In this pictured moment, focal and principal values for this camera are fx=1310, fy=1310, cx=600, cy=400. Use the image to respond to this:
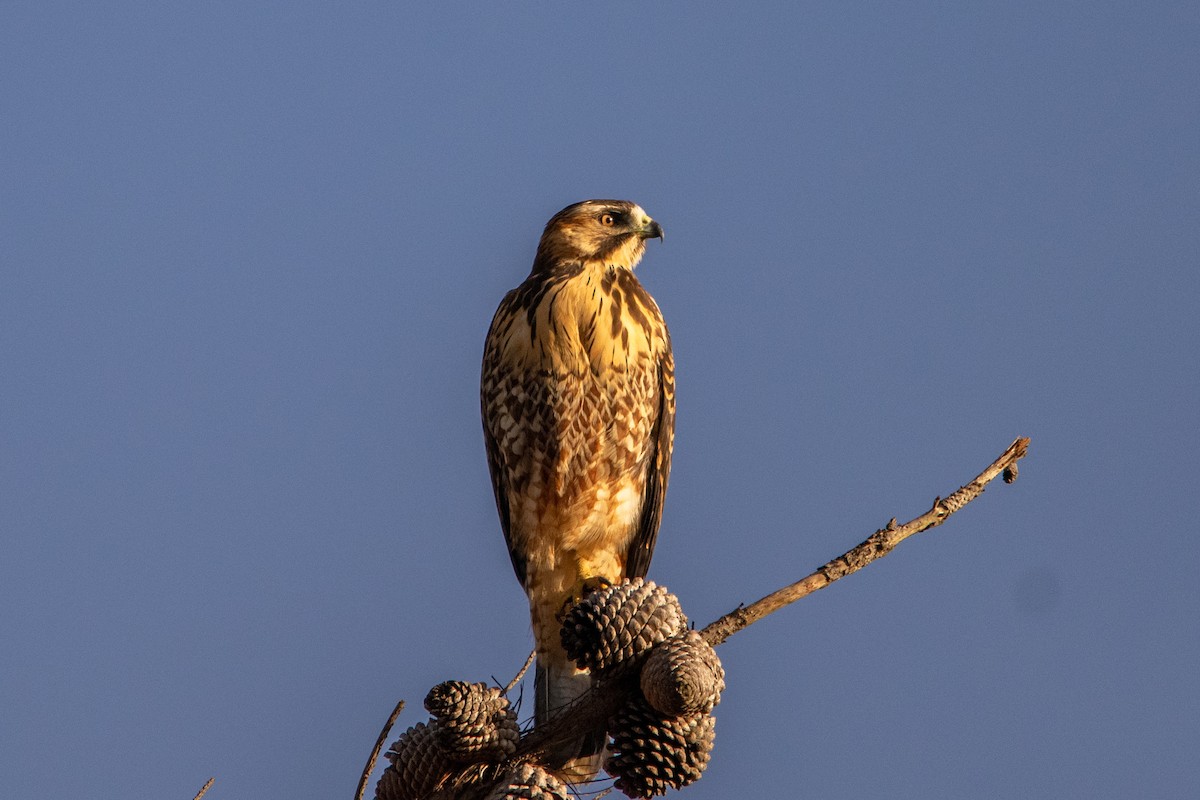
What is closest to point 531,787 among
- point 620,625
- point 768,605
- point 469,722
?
point 469,722

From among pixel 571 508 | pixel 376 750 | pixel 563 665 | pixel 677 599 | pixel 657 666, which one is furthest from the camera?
pixel 571 508

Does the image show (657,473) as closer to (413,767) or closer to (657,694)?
(657,694)

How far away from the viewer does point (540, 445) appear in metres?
5.61

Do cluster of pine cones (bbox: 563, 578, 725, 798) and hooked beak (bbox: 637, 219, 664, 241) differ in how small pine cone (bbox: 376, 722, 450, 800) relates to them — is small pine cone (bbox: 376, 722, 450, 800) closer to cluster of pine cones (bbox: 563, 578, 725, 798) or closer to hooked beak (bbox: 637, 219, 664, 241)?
cluster of pine cones (bbox: 563, 578, 725, 798)

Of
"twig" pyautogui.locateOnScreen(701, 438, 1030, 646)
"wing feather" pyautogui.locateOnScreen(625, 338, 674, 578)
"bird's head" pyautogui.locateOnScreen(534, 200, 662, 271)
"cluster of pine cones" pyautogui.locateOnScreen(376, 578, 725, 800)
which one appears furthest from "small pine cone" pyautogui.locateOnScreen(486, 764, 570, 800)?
"bird's head" pyautogui.locateOnScreen(534, 200, 662, 271)

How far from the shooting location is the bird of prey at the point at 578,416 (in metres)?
5.55

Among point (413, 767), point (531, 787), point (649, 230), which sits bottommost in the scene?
point (531, 787)

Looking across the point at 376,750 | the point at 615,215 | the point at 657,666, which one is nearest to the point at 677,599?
the point at 657,666

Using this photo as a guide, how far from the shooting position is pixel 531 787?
318 centimetres

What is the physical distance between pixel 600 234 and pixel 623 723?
298 cm

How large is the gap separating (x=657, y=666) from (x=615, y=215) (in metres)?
3.01

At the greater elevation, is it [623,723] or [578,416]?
[578,416]

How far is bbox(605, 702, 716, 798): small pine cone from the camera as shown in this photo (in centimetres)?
346

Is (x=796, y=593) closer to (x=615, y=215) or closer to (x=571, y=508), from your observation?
(x=571, y=508)
